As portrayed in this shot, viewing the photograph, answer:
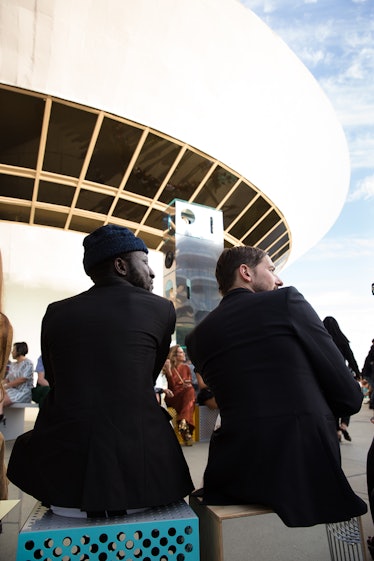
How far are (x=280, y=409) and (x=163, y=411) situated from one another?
45 cm

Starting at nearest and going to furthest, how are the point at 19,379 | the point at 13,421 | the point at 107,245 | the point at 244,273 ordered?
1. the point at 107,245
2. the point at 244,273
3. the point at 13,421
4. the point at 19,379

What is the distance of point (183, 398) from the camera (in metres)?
5.99

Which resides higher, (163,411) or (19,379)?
(19,379)

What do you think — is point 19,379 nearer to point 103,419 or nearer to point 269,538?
point 103,419

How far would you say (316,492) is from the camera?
1367mm

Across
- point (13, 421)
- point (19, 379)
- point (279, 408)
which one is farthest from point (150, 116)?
point (279, 408)

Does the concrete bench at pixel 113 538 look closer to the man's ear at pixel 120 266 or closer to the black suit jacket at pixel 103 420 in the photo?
the black suit jacket at pixel 103 420

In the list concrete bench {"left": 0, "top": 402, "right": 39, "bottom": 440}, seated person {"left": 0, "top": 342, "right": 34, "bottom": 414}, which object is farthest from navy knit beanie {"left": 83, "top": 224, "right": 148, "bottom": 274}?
seated person {"left": 0, "top": 342, "right": 34, "bottom": 414}

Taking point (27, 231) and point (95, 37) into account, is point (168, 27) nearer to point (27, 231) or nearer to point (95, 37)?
point (95, 37)

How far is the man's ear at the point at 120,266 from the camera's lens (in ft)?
5.65

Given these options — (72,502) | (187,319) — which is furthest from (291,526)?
(187,319)

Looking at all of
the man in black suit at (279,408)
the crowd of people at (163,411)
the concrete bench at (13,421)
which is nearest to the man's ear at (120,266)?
the crowd of people at (163,411)

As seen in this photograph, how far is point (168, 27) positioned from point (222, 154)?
333cm

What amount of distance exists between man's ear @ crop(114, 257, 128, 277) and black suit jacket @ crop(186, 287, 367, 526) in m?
0.47
